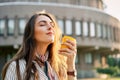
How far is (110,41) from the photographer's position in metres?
49.1

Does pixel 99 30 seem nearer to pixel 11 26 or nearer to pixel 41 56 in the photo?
pixel 11 26

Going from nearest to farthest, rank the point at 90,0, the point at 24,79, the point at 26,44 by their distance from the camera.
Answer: the point at 24,79 → the point at 26,44 → the point at 90,0

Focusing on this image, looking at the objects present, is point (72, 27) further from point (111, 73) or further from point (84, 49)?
point (111, 73)

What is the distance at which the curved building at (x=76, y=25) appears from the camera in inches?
1682

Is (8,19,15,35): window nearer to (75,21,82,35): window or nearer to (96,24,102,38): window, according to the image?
(75,21,82,35): window

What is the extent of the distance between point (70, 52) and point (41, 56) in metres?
0.22

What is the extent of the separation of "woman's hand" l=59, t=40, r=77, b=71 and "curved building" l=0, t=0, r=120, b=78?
3950 cm

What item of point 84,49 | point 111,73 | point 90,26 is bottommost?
point 111,73

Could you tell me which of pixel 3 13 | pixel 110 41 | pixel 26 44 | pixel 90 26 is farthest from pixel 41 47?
pixel 110 41

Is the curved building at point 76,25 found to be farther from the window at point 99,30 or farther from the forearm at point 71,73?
the forearm at point 71,73

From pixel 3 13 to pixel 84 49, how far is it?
11718 mm

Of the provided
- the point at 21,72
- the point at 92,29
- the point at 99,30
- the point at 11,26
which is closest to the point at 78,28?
the point at 92,29

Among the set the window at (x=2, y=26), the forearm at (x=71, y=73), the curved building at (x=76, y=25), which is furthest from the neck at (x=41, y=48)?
the window at (x=2, y=26)

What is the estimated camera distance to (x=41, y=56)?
2.58 metres
